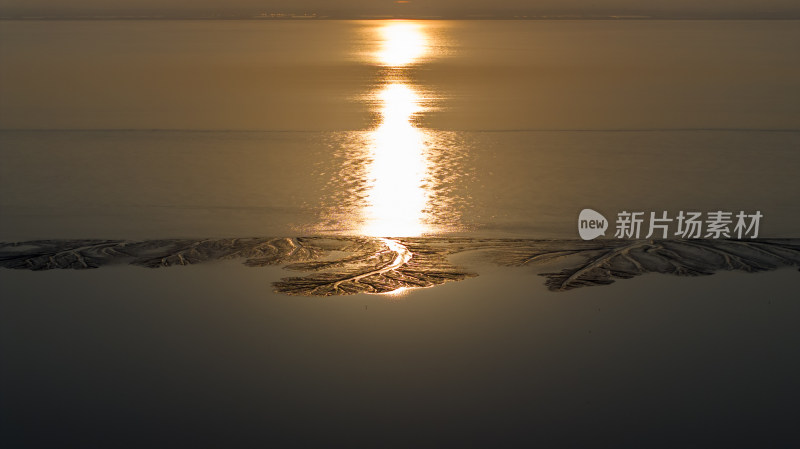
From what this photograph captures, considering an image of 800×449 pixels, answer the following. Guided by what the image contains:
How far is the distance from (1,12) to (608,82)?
3436 centimetres

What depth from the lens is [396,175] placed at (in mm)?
9289

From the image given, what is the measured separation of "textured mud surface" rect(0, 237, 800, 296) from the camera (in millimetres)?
6371

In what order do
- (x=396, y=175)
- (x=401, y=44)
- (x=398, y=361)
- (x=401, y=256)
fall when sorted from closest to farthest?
(x=398, y=361)
(x=401, y=256)
(x=396, y=175)
(x=401, y=44)

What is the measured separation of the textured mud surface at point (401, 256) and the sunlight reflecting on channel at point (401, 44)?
487 inches

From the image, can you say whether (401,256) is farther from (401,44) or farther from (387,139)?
(401,44)

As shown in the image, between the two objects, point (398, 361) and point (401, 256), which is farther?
point (401, 256)

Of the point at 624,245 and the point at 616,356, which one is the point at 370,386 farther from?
the point at 624,245

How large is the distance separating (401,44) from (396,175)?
1615 cm

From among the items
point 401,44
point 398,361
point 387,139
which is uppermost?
point 401,44

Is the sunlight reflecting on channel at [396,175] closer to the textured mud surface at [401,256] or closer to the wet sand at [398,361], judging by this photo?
the textured mud surface at [401,256]

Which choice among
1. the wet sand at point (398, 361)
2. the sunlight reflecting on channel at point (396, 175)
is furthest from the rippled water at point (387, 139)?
the wet sand at point (398, 361)

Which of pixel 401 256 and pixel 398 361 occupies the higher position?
pixel 401 256

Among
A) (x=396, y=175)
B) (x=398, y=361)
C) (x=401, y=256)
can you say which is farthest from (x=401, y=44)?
(x=398, y=361)

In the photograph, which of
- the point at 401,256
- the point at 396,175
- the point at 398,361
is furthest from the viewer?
the point at 396,175
